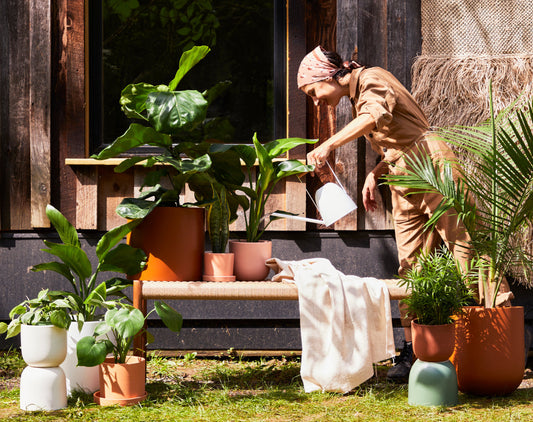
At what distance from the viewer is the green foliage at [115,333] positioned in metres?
2.69

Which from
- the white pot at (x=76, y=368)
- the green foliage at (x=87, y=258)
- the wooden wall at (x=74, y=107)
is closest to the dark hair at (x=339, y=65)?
the wooden wall at (x=74, y=107)

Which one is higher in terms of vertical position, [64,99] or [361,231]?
[64,99]

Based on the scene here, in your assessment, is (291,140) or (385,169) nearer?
(291,140)

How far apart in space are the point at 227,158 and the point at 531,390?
6.20 ft

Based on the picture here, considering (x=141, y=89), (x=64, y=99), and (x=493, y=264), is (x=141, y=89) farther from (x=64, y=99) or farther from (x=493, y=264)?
(x=493, y=264)

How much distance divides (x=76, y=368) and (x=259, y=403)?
2.79 ft

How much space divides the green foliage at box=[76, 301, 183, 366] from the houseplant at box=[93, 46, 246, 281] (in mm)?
295

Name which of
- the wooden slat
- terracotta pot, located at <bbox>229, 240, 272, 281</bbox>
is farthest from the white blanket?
the wooden slat

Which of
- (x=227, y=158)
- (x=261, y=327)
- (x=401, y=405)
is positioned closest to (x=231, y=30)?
(x=227, y=158)

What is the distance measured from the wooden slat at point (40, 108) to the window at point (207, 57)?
0.92ft

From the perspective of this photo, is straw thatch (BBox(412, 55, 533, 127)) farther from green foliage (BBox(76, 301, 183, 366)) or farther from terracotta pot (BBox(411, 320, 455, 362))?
green foliage (BBox(76, 301, 183, 366))

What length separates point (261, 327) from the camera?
416 centimetres

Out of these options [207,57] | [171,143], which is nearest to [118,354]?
[171,143]

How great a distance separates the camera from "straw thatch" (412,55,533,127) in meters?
3.93
